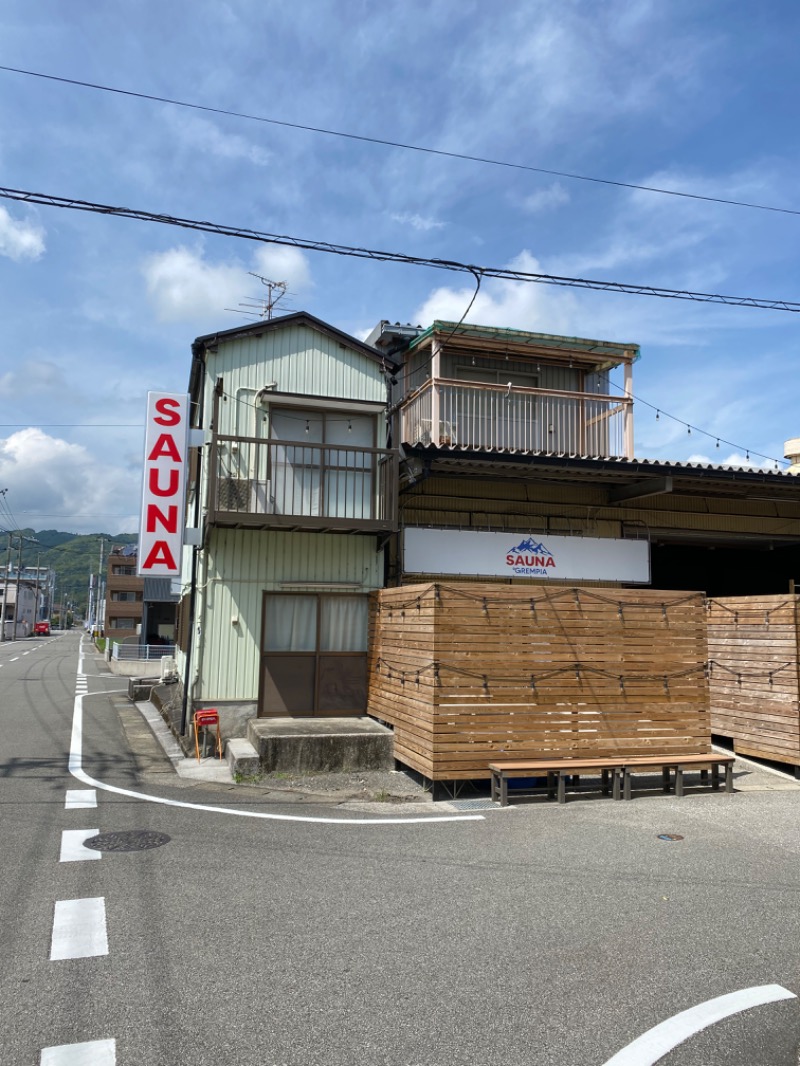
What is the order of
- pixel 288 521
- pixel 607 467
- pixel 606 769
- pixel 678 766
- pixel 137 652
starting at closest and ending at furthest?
pixel 606 769 < pixel 678 766 < pixel 288 521 < pixel 607 467 < pixel 137 652

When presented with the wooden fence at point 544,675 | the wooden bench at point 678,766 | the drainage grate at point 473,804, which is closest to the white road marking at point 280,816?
the drainage grate at point 473,804

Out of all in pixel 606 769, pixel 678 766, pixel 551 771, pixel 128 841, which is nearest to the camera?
pixel 128 841

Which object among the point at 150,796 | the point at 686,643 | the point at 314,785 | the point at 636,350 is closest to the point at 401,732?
the point at 314,785

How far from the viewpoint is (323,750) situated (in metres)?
9.72

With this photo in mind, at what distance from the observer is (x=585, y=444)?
15.3 m

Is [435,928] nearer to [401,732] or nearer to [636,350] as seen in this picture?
[401,732]

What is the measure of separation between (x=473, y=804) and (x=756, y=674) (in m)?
4.90

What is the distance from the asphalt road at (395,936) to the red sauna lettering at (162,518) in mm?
4236

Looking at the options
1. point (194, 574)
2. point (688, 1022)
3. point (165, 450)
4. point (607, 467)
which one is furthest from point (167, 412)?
point (688, 1022)

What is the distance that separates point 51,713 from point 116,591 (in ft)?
194

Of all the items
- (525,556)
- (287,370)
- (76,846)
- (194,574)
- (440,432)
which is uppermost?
(287,370)

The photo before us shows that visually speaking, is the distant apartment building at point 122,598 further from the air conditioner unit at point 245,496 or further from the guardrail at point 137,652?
the air conditioner unit at point 245,496

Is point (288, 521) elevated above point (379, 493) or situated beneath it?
situated beneath

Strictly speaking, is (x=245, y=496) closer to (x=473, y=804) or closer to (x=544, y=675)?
(x=544, y=675)
